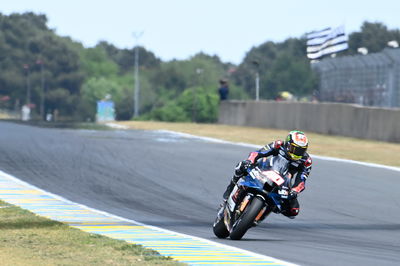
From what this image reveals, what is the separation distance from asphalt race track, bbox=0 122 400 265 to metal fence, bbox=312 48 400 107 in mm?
7964

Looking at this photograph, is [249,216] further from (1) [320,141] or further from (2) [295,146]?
(1) [320,141]

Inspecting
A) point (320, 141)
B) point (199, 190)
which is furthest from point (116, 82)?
point (199, 190)

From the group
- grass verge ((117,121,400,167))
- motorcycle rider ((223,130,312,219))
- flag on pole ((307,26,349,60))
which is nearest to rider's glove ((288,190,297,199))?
motorcycle rider ((223,130,312,219))

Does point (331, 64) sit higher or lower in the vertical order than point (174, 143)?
higher

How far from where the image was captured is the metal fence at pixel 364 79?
3325cm

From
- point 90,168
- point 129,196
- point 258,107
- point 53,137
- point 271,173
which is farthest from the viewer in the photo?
point 258,107

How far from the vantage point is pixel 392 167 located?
76.0ft

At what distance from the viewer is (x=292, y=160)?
11789mm

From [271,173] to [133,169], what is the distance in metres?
10.2

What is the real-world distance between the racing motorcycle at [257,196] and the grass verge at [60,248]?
158cm

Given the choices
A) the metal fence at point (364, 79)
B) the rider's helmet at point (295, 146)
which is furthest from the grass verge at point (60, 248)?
the metal fence at point (364, 79)

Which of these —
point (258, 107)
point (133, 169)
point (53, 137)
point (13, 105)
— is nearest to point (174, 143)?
point (53, 137)

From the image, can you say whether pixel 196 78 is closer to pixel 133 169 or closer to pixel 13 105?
pixel 13 105

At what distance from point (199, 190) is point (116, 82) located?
161 meters
